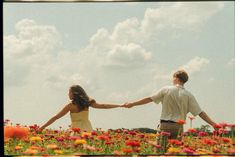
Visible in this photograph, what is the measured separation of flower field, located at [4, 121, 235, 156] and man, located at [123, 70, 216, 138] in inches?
6.2

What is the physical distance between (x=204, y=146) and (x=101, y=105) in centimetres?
120

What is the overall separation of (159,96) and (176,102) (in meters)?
0.20

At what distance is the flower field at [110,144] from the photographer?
4164 millimetres

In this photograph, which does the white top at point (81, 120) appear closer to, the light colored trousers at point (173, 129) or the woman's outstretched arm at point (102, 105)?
the woman's outstretched arm at point (102, 105)

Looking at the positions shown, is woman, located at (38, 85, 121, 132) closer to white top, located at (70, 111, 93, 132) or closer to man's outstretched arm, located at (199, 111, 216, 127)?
white top, located at (70, 111, 93, 132)

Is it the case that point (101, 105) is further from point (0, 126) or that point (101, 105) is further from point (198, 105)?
point (0, 126)

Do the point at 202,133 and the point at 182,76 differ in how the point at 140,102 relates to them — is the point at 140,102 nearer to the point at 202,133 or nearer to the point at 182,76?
the point at 182,76

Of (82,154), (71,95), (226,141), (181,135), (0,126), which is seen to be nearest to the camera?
(0,126)

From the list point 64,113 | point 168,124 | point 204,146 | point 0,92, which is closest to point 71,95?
point 64,113

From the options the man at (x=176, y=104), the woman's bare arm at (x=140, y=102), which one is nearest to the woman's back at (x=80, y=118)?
the woman's bare arm at (x=140, y=102)

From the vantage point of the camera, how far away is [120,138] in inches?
220

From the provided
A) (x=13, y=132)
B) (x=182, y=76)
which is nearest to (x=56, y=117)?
(x=13, y=132)

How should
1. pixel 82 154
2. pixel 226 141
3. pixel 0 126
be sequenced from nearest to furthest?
pixel 0 126
pixel 82 154
pixel 226 141

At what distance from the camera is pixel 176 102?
5.16 metres
